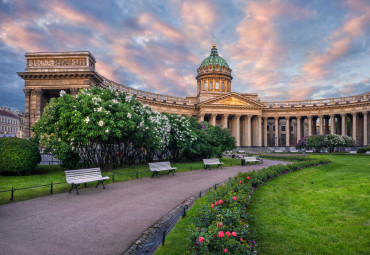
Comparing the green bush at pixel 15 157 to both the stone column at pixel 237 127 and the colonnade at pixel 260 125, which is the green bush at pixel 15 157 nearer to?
the colonnade at pixel 260 125

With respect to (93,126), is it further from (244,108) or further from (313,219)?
(244,108)

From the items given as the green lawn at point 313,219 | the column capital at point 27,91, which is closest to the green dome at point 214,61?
the column capital at point 27,91

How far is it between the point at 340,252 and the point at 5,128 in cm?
11155

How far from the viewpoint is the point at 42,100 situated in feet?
105

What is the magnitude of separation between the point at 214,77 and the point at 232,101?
12.7 metres

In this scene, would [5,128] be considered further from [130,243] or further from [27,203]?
[130,243]

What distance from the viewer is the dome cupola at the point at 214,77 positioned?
69.2m

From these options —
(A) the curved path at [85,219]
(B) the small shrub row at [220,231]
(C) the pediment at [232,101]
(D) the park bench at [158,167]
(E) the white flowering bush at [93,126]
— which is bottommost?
(A) the curved path at [85,219]

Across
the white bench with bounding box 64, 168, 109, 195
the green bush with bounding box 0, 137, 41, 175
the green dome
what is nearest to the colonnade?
the green dome

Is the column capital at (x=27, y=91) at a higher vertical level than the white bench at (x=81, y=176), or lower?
higher

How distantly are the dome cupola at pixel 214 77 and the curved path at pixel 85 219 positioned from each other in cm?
5969

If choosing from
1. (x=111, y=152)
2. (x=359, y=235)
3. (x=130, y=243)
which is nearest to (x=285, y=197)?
(x=359, y=235)

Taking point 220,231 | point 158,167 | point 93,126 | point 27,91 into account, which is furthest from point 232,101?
point 220,231

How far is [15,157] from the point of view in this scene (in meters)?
15.3
